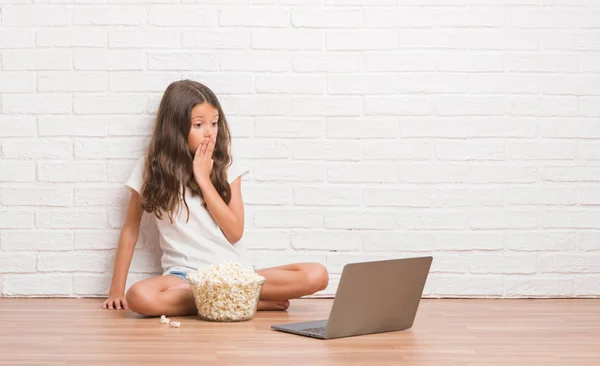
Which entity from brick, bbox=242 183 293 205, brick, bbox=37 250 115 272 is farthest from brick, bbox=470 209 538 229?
brick, bbox=37 250 115 272

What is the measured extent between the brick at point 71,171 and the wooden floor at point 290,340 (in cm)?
46

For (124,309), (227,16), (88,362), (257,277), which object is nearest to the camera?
(88,362)

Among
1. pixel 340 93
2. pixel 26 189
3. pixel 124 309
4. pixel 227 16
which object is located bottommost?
pixel 124 309

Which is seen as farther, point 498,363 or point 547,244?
point 547,244

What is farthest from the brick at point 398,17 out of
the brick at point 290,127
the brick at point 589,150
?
the brick at point 589,150

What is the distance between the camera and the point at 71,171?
3.18m

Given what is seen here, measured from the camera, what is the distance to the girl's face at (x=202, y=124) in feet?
9.93

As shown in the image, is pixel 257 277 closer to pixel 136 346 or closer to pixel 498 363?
pixel 136 346

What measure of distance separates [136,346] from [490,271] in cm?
152

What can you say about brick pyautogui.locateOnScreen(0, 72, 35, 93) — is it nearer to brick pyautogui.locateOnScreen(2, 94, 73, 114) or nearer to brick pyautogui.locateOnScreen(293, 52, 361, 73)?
brick pyautogui.locateOnScreen(2, 94, 73, 114)

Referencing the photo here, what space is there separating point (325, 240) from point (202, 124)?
2.03 ft

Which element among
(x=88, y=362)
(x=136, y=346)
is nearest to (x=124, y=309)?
(x=136, y=346)

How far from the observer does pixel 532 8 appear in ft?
10.6

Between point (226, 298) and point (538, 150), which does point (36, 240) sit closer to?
point (226, 298)
